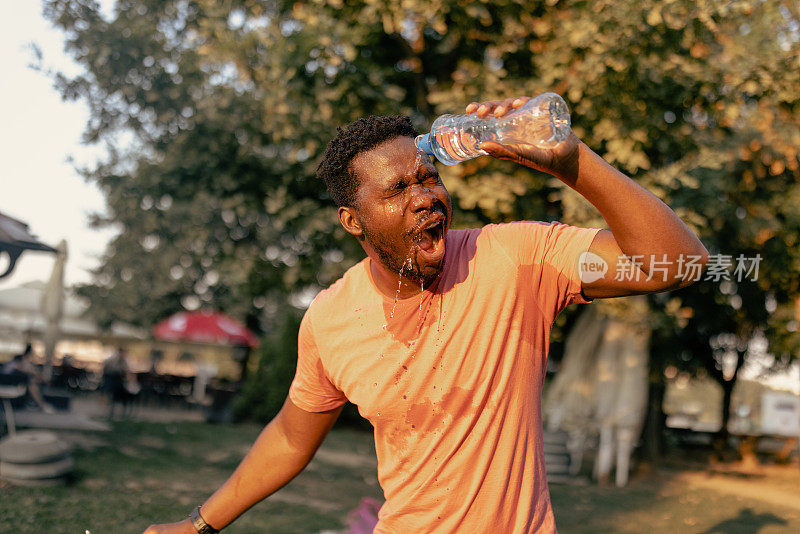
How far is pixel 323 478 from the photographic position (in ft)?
37.6

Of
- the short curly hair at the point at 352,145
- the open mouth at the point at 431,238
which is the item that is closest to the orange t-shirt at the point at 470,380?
the open mouth at the point at 431,238

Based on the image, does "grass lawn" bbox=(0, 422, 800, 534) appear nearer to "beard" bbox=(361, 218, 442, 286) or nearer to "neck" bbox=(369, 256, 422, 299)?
"neck" bbox=(369, 256, 422, 299)

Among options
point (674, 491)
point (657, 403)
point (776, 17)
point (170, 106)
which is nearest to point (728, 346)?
point (657, 403)

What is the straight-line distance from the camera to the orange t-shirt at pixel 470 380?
86.5 inches

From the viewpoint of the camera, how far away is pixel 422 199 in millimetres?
2217

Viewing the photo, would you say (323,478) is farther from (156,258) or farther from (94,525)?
(156,258)

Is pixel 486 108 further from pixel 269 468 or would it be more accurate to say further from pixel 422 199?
pixel 269 468

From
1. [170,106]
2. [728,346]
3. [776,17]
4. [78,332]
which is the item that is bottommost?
[78,332]

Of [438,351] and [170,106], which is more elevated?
[170,106]

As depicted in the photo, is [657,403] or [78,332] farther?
[78,332]

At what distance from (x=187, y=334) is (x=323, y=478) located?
9236 millimetres

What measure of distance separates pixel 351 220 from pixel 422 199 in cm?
38

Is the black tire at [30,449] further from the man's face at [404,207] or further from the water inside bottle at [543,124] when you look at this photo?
the water inside bottle at [543,124]

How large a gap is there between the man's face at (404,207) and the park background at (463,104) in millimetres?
6294
